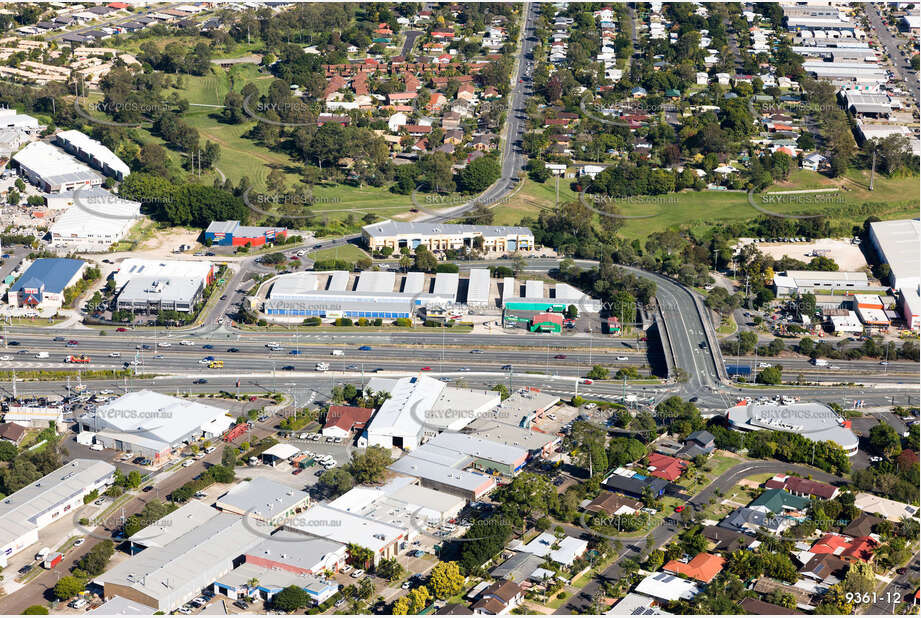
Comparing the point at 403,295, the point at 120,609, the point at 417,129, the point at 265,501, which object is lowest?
the point at 120,609

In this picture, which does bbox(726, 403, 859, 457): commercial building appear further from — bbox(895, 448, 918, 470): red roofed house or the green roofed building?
the green roofed building

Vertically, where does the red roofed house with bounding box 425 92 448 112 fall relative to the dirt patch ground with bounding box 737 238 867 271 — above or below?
above

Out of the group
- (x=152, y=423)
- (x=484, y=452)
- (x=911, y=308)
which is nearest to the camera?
(x=484, y=452)

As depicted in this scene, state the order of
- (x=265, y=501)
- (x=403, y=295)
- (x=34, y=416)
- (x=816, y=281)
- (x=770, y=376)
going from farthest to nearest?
(x=816, y=281) → (x=403, y=295) → (x=770, y=376) → (x=34, y=416) → (x=265, y=501)

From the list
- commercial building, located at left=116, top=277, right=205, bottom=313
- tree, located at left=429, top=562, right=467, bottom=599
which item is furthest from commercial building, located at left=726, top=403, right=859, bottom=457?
commercial building, located at left=116, top=277, right=205, bottom=313

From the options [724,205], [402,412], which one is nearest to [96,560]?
[402,412]

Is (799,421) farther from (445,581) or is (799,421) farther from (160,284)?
(160,284)
